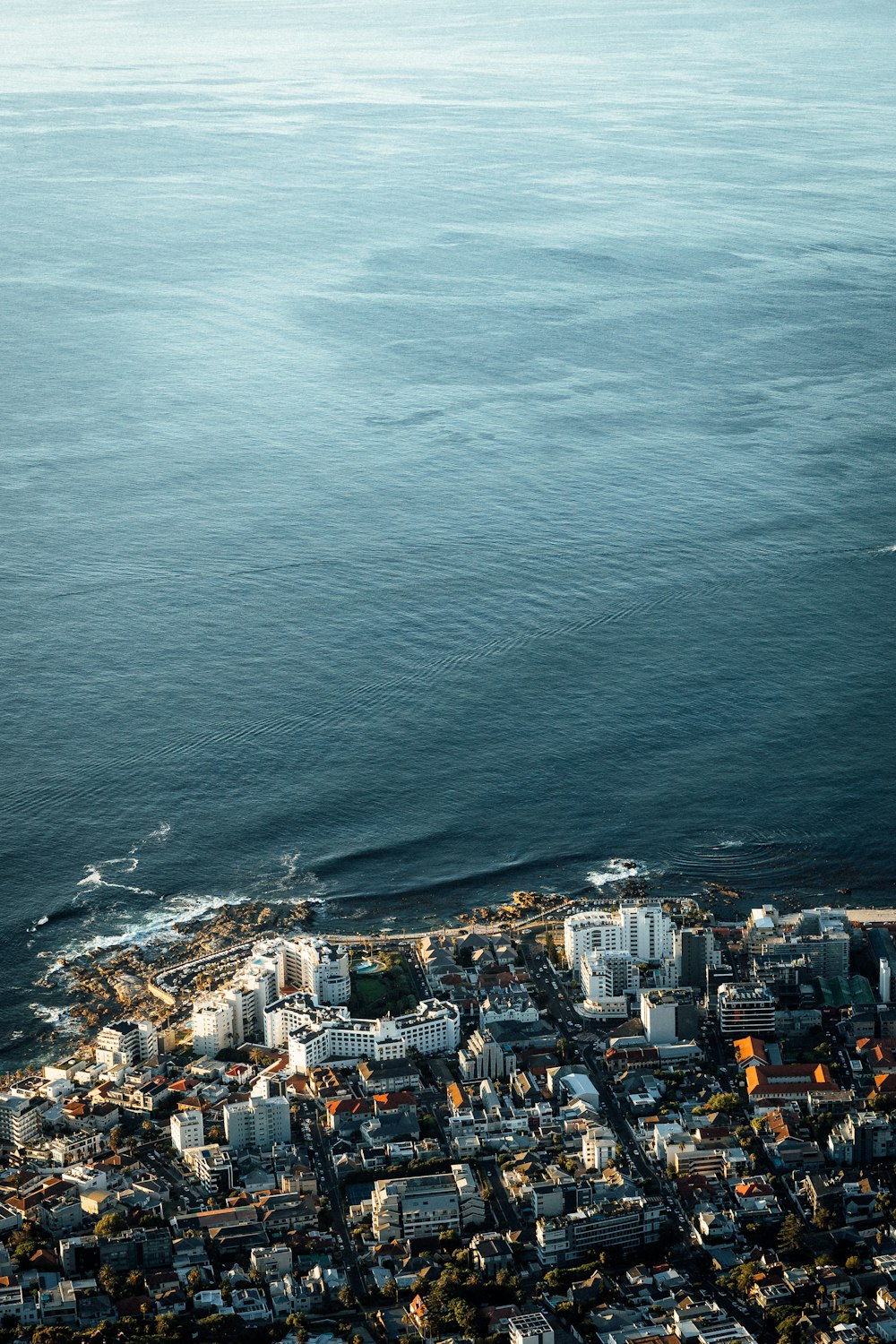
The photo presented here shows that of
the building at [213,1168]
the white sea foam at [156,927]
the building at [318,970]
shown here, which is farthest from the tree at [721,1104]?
the white sea foam at [156,927]

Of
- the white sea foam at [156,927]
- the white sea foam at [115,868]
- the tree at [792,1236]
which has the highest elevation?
the white sea foam at [115,868]

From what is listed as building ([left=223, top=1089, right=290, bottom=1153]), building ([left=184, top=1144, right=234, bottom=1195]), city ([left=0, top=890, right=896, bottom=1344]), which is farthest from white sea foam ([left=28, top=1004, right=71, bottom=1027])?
building ([left=184, top=1144, right=234, bottom=1195])

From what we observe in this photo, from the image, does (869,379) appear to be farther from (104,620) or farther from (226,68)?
(226,68)

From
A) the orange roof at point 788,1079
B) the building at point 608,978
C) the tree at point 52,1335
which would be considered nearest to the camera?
the tree at point 52,1335

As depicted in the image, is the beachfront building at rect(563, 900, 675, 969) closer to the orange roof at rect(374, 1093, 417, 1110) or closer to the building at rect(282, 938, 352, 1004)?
the building at rect(282, 938, 352, 1004)

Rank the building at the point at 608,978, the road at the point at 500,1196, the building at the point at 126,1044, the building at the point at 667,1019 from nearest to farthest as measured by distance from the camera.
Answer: the road at the point at 500,1196
the building at the point at 126,1044
the building at the point at 667,1019
the building at the point at 608,978

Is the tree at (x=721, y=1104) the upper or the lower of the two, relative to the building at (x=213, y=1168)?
lower

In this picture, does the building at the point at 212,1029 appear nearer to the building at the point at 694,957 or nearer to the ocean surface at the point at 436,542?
the ocean surface at the point at 436,542

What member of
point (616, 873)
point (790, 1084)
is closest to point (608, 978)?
point (790, 1084)
